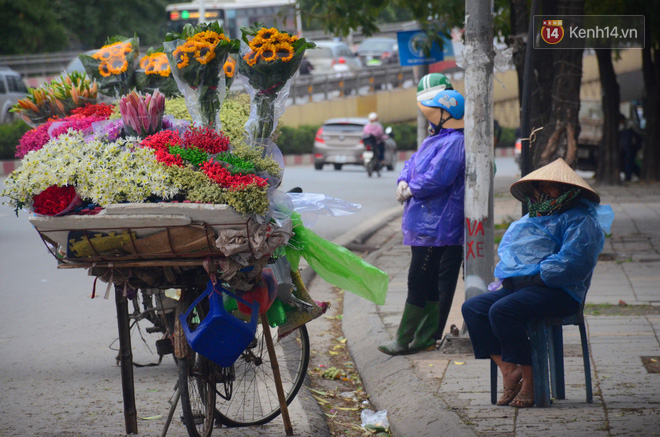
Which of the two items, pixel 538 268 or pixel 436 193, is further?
pixel 436 193

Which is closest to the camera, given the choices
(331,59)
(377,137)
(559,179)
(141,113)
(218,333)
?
(218,333)

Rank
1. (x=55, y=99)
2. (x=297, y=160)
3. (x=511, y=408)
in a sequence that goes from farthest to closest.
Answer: (x=297, y=160), (x=55, y=99), (x=511, y=408)

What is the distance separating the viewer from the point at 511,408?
4949 millimetres

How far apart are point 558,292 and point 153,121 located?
7.53 feet

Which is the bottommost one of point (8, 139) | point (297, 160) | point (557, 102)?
point (297, 160)

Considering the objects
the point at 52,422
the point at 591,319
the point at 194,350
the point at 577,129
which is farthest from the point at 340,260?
the point at 577,129

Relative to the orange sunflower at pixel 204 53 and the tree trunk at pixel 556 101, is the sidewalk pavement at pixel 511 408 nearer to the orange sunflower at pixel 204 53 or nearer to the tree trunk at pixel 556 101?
the tree trunk at pixel 556 101

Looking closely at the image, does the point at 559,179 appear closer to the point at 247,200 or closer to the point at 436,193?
the point at 436,193

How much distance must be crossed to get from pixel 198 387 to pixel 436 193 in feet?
A: 7.65

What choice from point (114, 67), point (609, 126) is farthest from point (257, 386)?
point (609, 126)

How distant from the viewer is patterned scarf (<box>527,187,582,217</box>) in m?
4.85

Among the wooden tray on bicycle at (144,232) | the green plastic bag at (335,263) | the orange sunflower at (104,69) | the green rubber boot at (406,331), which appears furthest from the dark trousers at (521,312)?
the orange sunflower at (104,69)

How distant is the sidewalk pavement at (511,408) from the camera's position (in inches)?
181

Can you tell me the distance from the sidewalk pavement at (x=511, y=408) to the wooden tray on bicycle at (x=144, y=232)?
1.53 meters
